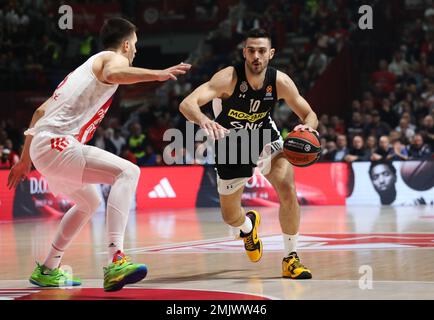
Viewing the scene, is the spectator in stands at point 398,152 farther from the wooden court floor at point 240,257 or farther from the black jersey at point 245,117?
the black jersey at point 245,117

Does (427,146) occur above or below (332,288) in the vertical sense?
above

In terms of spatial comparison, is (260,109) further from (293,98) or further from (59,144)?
(59,144)

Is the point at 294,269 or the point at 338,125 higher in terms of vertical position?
the point at 338,125

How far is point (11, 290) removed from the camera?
755cm

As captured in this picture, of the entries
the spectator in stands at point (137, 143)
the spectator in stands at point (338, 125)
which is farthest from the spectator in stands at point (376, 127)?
the spectator in stands at point (137, 143)

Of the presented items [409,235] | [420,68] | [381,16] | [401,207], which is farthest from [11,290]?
[381,16]

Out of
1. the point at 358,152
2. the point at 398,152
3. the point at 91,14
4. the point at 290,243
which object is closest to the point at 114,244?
the point at 290,243

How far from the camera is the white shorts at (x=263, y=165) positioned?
28.6 feet

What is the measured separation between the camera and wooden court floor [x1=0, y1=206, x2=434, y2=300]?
7.23 metres

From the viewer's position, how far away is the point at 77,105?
24.3 ft

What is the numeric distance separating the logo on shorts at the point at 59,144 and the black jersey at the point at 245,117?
6.02 ft

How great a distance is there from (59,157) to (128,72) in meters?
0.99

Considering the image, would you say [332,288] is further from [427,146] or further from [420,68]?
[420,68]

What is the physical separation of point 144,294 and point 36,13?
19875 mm
